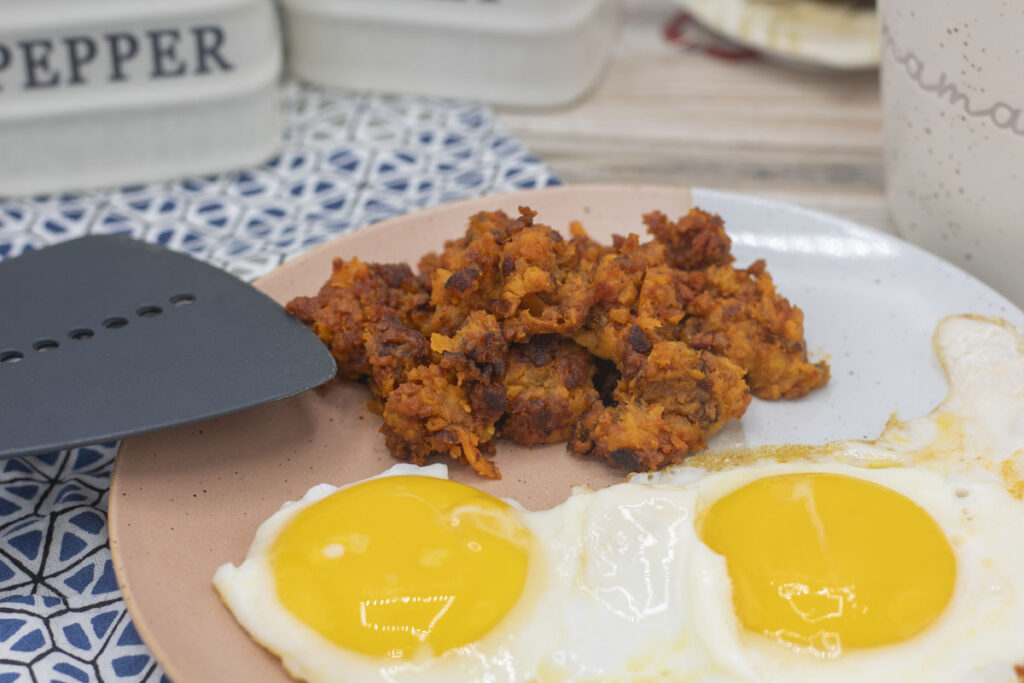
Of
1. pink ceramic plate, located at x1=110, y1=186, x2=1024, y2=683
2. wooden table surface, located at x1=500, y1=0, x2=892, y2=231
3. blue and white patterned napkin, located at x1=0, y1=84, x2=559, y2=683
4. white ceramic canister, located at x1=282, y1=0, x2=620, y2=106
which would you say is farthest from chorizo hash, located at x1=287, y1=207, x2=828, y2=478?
white ceramic canister, located at x1=282, y1=0, x2=620, y2=106

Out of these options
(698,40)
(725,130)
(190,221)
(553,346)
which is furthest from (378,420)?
(698,40)

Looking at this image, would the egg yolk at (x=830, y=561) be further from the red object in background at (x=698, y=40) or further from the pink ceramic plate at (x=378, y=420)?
the red object in background at (x=698, y=40)

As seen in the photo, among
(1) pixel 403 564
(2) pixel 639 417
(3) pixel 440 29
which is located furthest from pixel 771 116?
(1) pixel 403 564

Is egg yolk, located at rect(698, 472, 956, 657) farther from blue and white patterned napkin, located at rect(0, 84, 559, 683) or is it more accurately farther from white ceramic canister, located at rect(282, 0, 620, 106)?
white ceramic canister, located at rect(282, 0, 620, 106)

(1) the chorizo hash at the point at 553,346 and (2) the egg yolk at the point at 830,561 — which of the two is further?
(1) the chorizo hash at the point at 553,346

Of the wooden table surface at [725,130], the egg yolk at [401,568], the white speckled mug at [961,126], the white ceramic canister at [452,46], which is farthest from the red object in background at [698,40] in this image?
the egg yolk at [401,568]

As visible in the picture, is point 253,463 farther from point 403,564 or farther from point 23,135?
point 23,135

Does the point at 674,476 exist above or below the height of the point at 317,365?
below
